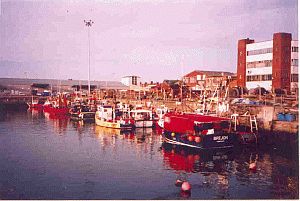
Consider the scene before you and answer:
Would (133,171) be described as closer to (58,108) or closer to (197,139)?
(197,139)

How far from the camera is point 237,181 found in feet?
56.3

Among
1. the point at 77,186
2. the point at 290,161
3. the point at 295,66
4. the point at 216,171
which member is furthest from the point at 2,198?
the point at 295,66

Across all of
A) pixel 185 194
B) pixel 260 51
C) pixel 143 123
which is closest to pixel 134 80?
pixel 260 51

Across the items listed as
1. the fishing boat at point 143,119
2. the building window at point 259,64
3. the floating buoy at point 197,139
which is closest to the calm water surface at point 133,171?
the floating buoy at point 197,139

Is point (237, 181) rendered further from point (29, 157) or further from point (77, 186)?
point (29, 157)

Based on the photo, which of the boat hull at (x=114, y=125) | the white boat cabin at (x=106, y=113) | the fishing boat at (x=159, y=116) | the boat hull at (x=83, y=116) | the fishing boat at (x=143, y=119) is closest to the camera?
the boat hull at (x=114, y=125)

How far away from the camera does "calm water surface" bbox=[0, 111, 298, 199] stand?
15.5m

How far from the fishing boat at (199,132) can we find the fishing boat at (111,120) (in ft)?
29.0

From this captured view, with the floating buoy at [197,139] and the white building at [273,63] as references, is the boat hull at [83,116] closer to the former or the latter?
the white building at [273,63]

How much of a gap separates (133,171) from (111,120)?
19.8m

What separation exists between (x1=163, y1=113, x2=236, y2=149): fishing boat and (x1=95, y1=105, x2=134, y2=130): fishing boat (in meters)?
8.83

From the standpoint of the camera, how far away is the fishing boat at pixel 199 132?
23.3 m

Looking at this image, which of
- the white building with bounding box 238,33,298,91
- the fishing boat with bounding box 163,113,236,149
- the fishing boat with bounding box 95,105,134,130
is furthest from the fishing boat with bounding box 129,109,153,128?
the white building with bounding box 238,33,298,91

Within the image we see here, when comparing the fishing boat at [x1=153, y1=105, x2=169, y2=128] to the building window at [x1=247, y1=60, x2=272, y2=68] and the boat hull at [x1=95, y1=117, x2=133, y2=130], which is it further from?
the building window at [x1=247, y1=60, x2=272, y2=68]
